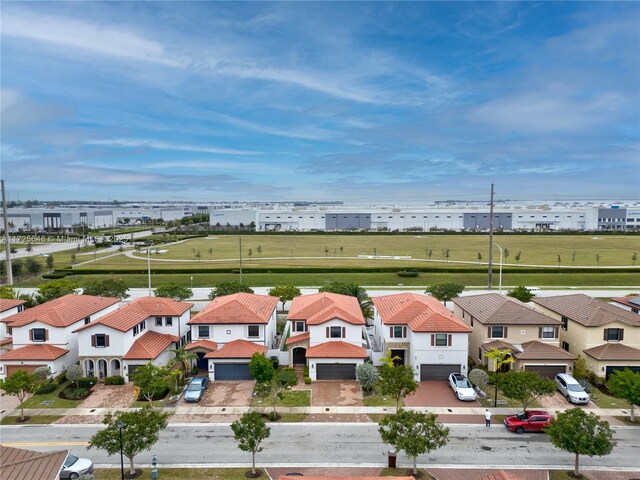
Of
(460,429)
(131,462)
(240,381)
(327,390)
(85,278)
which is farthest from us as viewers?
(85,278)

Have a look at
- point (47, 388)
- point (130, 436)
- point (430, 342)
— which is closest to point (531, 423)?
point (430, 342)

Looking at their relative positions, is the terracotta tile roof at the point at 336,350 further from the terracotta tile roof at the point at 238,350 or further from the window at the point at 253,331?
the window at the point at 253,331

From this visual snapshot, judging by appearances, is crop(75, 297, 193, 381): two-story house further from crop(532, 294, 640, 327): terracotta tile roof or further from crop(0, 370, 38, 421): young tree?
crop(532, 294, 640, 327): terracotta tile roof

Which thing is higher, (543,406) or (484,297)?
(484,297)

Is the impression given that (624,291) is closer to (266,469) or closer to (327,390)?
(327,390)

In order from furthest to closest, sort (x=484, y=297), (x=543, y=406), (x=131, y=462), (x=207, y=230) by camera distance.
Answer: (x=207, y=230) → (x=484, y=297) → (x=543, y=406) → (x=131, y=462)

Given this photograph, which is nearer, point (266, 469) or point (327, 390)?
point (266, 469)

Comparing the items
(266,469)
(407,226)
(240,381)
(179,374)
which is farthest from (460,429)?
(407,226)
